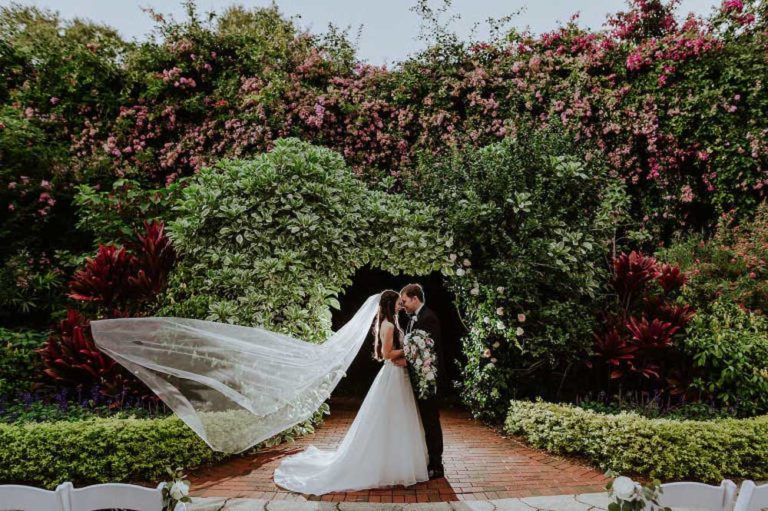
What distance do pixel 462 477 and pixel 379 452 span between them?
98 centimetres

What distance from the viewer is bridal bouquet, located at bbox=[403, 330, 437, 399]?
15.8ft

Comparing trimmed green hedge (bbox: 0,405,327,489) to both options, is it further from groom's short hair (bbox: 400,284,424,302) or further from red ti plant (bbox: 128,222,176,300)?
groom's short hair (bbox: 400,284,424,302)

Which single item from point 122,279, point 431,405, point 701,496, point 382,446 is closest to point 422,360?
point 431,405

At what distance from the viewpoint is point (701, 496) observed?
2307 mm

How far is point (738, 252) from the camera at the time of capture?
7.93 meters

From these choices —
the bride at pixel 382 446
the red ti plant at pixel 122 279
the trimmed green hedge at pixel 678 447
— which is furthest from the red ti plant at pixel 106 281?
the trimmed green hedge at pixel 678 447

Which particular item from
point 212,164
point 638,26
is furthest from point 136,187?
point 638,26

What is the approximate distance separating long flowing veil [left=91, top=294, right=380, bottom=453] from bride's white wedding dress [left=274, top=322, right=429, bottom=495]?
538 mm

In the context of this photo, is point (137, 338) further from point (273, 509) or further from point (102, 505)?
point (102, 505)

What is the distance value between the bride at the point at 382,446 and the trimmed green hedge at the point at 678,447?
1852mm

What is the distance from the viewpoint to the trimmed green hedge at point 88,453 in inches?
185

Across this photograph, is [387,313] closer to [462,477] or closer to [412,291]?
[412,291]

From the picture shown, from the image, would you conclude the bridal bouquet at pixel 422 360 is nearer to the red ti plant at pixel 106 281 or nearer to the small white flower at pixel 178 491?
the small white flower at pixel 178 491

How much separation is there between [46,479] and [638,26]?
1154cm
